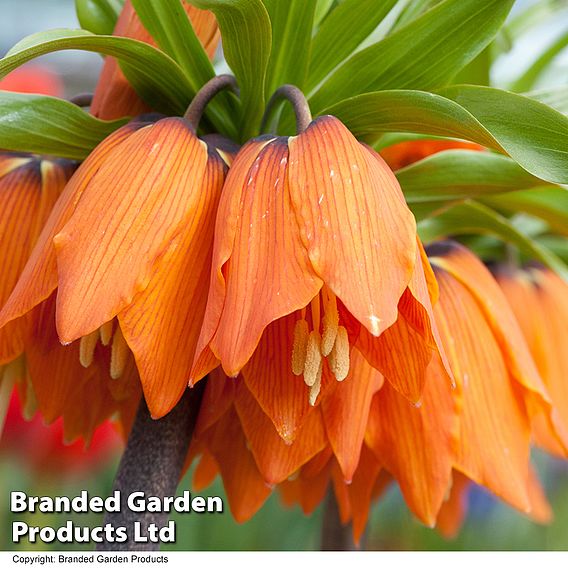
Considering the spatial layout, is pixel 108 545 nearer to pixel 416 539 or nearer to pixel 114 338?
pixel 114 338

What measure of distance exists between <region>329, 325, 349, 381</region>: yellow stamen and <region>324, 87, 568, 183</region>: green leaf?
122mm

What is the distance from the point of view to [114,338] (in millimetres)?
469

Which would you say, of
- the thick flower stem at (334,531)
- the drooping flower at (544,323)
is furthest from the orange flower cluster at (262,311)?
the thick flower stem at (334,531)

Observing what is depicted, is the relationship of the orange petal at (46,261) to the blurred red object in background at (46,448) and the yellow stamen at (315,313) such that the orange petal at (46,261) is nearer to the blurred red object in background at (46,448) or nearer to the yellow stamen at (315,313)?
the yellow stamen at (315,313)

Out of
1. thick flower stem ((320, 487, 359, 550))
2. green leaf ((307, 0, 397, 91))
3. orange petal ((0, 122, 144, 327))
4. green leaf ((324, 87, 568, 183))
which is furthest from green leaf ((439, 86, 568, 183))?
thick flower stem ((320, 487, 359, 550))

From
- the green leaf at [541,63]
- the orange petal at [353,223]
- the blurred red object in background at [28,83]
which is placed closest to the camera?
the orange petal at [353,223]

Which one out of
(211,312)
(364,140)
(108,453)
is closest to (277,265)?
(211,312)

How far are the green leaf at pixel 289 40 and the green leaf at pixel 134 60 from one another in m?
0.06

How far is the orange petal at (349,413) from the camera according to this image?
1.61 ft

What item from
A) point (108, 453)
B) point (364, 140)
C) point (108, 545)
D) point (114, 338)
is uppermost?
point (364, 140)

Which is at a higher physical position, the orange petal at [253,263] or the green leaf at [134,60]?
the green leaf at [134,60]

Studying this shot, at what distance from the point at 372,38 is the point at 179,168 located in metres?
0.23

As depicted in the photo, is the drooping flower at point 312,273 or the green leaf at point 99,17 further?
the green leaf at point 99,17

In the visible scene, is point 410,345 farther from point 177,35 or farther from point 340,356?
point 177,35
